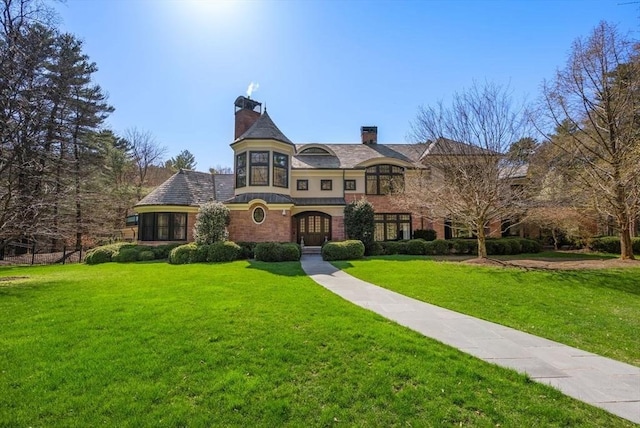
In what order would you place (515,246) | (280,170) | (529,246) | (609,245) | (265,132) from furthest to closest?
1. (280,170)
2. (265,132)
3. (529,246)
4. (609,245)
5. (515,246)

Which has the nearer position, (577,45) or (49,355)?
(49,355)

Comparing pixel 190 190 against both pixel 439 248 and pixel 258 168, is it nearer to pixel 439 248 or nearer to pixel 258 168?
pixel 258 168

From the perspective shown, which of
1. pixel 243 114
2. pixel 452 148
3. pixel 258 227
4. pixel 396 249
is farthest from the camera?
pixel 243 114

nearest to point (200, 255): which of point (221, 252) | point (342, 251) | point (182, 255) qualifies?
point (182, 255)

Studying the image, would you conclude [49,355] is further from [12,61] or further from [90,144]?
[90,144]

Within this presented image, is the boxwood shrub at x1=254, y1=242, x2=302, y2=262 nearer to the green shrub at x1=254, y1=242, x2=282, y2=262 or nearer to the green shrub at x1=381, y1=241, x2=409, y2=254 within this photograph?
the green shrub at x1=254, y1=242, x2=282, y2=262

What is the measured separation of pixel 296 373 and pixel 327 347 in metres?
0.80

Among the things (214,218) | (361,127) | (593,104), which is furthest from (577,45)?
(214,218)

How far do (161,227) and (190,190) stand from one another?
3.05 m

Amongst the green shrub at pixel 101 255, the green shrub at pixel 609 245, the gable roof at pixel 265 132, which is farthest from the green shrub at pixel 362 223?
the green shrub at pixel 609 245

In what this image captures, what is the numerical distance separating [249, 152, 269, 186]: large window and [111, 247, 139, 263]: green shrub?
7519 mm

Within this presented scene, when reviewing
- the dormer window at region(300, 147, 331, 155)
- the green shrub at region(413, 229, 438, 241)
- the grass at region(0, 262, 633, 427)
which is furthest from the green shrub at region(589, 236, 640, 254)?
the grass at region(0, 262, 633, 427)

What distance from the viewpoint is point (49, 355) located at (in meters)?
4.66

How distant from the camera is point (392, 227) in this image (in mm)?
22484
